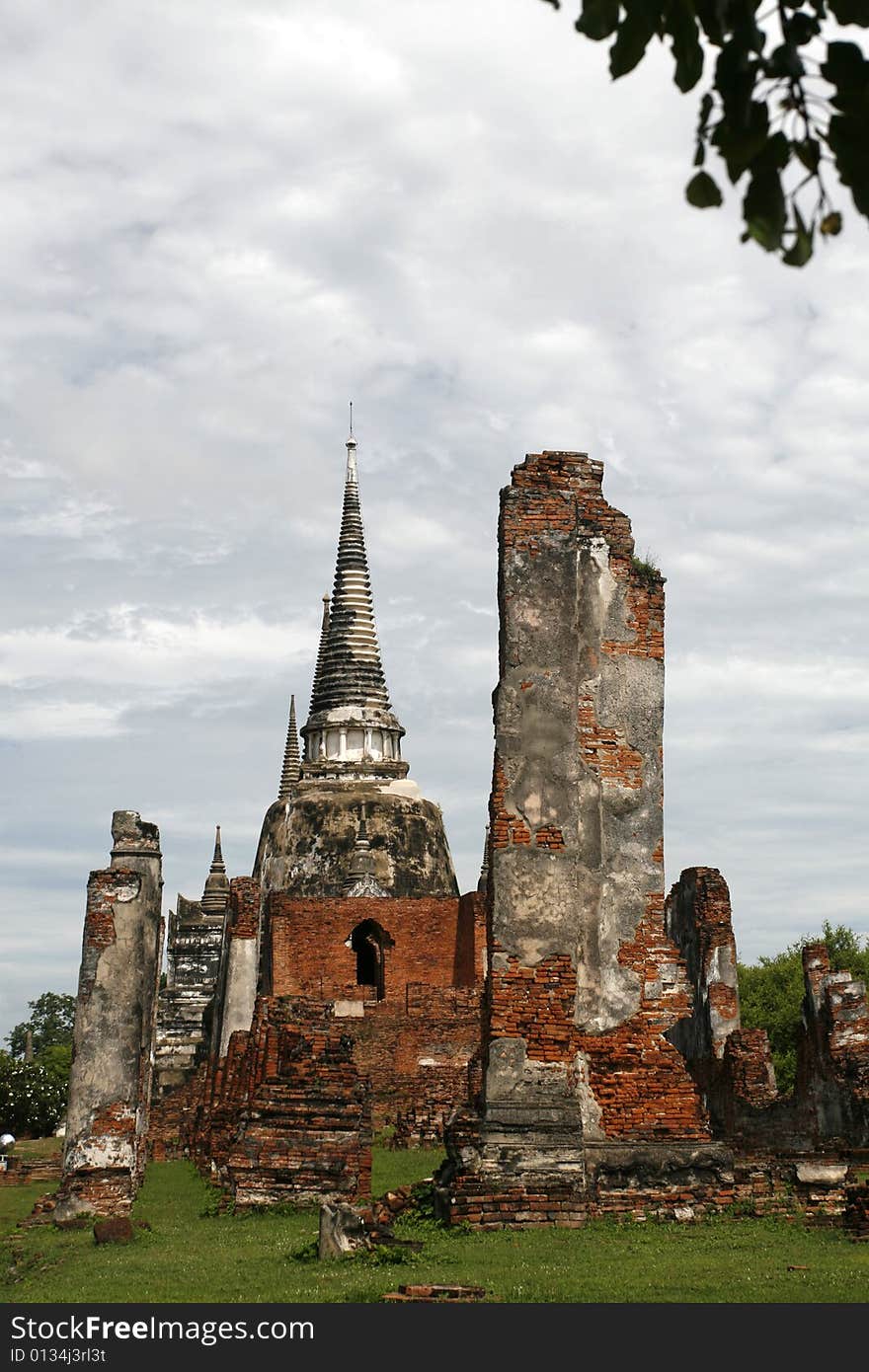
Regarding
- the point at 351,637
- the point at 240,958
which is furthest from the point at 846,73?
the point at 351,637

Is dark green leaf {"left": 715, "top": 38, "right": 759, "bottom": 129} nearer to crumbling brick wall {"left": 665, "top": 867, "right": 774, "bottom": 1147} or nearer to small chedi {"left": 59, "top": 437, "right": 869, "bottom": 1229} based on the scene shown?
small chedi {"left": 59, "top": 437, "right": 869, "bottom": 1229}

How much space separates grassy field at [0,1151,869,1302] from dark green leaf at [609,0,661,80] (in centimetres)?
572

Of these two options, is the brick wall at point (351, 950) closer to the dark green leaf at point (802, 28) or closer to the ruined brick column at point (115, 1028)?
the ruined brick column at point (115, 1028)

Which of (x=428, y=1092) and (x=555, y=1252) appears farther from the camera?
(x=428, y=1092)

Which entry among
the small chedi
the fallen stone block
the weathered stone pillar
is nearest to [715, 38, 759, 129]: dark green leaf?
the small chedi

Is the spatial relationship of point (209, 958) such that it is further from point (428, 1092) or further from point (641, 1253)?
point (641, 1253)

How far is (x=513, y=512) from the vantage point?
41.2 ft

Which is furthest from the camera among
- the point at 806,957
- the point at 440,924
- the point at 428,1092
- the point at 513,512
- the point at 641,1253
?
the point at 440,924

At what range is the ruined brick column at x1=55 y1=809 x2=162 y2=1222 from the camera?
14805 mm

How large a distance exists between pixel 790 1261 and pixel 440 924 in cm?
2589

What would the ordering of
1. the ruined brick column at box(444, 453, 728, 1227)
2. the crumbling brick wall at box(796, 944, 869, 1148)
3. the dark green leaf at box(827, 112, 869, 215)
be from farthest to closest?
1. the crumbling brick wall at box(796, 944, 869, 1148)
2. the ruined brick column at box(444, 453, 728, 1227)
3. the dark green leaf at box(827, 112, 869, 215)

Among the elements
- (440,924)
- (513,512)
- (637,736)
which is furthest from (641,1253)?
(440,924)

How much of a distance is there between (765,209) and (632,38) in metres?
0.42

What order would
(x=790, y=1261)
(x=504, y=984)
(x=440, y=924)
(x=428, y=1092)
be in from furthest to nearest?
(x=440, y=924), (x=428, y=1092), (x=504, y=984), (x=790, y=1261)
